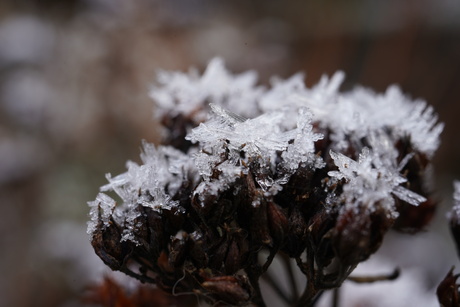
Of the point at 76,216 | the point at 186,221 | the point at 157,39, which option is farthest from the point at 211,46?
the point at 186,221

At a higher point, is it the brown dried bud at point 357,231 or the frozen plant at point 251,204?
the frozen plant at point 251,204

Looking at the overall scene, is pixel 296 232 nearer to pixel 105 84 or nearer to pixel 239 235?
pixel 239 235

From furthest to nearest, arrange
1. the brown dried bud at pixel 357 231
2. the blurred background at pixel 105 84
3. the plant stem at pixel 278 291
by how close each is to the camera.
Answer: the blurred background at pixel 105 84
the plant stem at pixel 278 291
the brown dried bud at pixel 357 231

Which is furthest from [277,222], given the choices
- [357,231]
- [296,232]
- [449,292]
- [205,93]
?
[205,93]

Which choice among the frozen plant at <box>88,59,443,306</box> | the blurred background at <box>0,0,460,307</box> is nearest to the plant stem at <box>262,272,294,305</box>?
the frozen plant at <box>88,59,443,306</box>

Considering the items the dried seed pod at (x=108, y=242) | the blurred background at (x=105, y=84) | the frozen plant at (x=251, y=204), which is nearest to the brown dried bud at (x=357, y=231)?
the frozen plant at (x=251, y=204)

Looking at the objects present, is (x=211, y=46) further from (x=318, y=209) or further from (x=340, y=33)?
(x=318, y=209)

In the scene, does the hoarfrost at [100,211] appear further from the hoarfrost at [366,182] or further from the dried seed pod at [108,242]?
the hoarfrost at [366,182]
